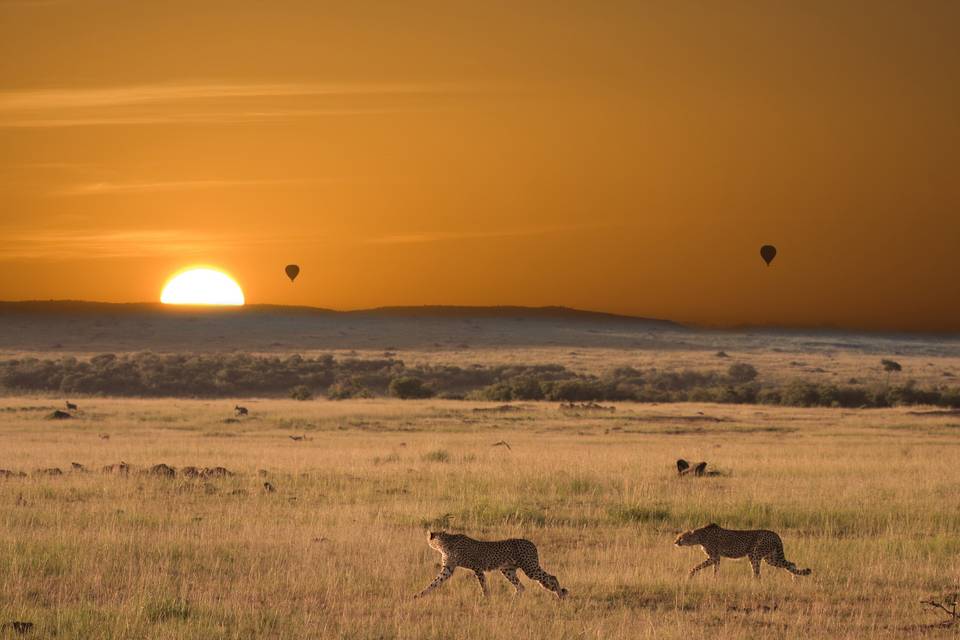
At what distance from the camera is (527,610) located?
12.4 metres

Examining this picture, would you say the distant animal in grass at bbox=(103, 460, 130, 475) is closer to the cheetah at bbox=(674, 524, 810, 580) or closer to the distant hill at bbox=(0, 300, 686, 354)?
the cheetah at bbox=(674, 524, 810, 580)

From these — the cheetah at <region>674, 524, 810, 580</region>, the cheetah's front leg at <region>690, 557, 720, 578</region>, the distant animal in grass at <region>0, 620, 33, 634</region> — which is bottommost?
the distant animal in grass at <region>0, 620, 33, 634</region>

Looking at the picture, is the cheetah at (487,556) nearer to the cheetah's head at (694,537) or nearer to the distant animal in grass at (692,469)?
the cheetah's head at (694,537)

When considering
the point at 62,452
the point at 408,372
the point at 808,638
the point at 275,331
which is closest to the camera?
the point at 808,638

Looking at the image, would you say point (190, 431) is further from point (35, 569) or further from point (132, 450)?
point (35, 569)

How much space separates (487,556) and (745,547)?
330 cm

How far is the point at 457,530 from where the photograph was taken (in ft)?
59.5

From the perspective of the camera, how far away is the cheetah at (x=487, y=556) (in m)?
12.6

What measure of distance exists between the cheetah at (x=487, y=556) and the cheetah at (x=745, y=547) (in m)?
2.29

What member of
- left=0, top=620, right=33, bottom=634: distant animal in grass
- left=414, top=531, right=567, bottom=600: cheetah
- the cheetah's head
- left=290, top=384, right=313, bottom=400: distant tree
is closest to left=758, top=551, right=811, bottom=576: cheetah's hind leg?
the cheetah's head

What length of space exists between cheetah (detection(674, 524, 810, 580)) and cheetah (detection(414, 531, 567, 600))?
229 centimetres

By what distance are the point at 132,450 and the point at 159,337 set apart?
13480 cm

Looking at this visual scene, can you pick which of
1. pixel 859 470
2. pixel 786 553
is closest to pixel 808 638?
pixel 786 553

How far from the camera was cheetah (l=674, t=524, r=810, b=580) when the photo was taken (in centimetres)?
1420
